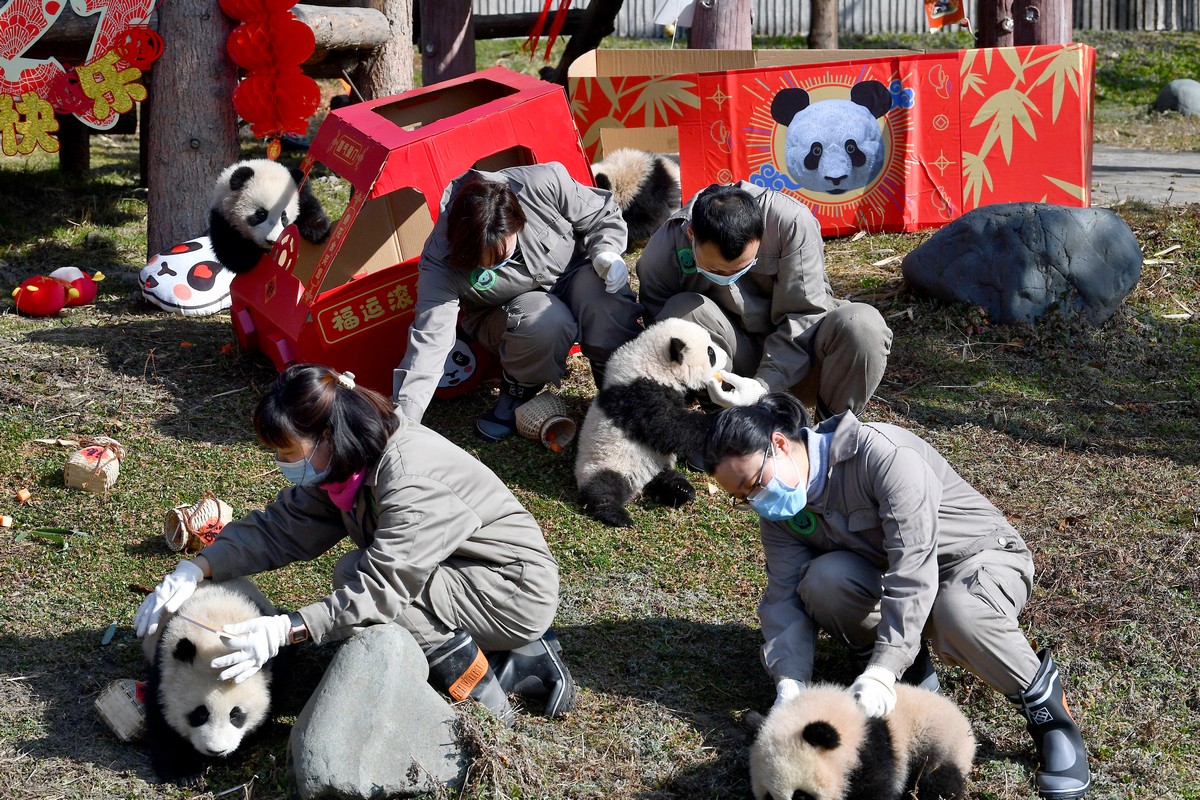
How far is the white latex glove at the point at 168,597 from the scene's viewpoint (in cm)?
295

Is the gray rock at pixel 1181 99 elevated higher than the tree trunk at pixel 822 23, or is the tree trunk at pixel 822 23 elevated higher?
the tree trunk at pixel 822 23

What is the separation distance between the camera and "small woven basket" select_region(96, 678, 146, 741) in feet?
9.58

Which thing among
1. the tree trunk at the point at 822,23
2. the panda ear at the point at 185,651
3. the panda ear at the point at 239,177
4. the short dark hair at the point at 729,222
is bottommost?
the panda ear at the point at 185,651

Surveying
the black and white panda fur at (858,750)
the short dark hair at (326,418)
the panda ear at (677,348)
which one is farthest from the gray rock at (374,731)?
the panda ear at (677,348)

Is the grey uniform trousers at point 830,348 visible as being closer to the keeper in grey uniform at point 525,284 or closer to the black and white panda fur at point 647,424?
the black and white panda fur at point 647,424

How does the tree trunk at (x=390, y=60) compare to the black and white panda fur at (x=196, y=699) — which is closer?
the black and white panda fur at (x=196, y=699)

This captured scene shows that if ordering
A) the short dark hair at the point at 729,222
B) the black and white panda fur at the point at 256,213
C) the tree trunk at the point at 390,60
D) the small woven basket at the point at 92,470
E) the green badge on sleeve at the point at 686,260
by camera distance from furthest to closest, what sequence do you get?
1. the tree trunk at the point at 390,60
2. the black and white panda fur at the point at 256,213
3. the green badge on sleeve at the point at 686,260
4. the small woven basket at the point at 92,470
5. the short dark hair at the point at 729,222

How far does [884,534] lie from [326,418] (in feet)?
4.69

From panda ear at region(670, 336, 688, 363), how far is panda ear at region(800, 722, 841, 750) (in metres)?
1.99

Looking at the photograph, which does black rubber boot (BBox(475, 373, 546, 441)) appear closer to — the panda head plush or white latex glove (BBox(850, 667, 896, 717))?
white latex glove (BBox(850, 667, 896, 717))

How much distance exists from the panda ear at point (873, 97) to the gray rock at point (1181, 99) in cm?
648

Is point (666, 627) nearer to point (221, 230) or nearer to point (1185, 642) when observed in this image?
point (1185, 642)

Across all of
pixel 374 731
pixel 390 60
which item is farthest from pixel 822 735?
pixel 390 60

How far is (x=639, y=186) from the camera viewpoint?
6492mm
